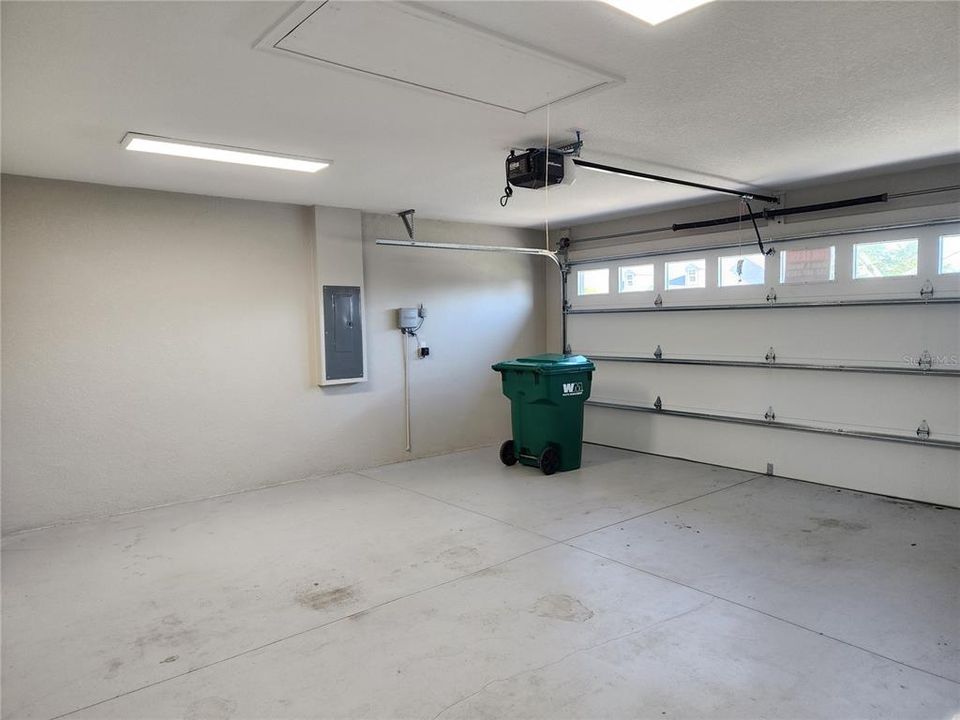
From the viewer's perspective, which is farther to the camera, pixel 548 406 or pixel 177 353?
pixel 548 406

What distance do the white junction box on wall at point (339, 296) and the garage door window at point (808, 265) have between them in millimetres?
3837

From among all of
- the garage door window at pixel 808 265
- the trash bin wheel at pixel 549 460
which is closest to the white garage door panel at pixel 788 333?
the garage door window at pixel 808 265

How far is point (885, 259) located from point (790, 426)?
1.54 metres

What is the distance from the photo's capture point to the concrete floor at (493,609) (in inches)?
90.3

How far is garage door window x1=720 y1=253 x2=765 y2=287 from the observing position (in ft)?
17.8

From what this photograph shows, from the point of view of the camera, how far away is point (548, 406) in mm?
5441

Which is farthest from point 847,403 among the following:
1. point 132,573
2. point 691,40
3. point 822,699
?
point 132,573

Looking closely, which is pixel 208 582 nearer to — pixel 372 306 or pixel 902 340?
pixel 372 306

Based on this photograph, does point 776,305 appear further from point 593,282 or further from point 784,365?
point 593,282

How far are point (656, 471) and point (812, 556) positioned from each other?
6.79 feet

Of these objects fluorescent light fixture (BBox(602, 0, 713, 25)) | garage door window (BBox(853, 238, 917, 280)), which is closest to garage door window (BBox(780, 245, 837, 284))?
garage door window (BBox(853, 238, 917, 280))

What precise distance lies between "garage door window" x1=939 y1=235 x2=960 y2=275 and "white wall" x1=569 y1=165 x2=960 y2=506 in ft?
0.17

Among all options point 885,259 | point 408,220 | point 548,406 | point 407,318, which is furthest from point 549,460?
point 885,259

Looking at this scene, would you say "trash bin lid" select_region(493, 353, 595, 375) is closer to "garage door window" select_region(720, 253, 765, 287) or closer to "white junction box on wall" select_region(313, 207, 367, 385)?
"white junction box on wall" select_region(313, 207, 367, 385)
